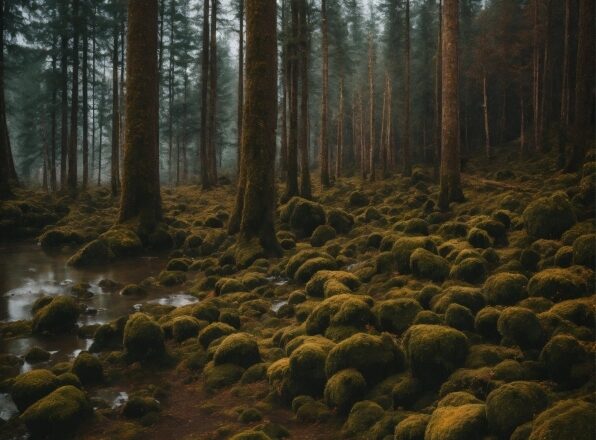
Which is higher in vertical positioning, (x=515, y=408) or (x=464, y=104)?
(x=464, y=104)

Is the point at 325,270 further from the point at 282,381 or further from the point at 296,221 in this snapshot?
the point at 296,221

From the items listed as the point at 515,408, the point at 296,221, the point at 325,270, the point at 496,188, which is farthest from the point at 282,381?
the point at 496,188

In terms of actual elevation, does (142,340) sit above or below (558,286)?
below

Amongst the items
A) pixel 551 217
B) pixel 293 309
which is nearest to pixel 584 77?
pixel 551 217

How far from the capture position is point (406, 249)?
8375mm

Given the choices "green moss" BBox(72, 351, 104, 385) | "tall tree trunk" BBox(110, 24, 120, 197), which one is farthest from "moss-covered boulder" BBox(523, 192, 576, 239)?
"tall tree trunk" BBox(110, 24, 120, 197)

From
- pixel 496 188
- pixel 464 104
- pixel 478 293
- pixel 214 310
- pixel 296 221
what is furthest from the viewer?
pixel 464 104

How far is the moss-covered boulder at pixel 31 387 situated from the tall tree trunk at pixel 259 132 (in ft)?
21.0

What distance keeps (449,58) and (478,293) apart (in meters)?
9.10

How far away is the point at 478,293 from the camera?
594cm

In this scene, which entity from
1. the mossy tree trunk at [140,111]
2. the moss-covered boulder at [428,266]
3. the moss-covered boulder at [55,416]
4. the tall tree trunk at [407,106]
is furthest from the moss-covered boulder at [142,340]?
the tall tree trunk at [407,106]

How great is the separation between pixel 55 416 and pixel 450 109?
11.9 metres

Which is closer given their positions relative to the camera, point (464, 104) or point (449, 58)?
point (449, 58)

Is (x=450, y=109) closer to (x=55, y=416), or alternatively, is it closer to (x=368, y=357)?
(x=368, y=357)
